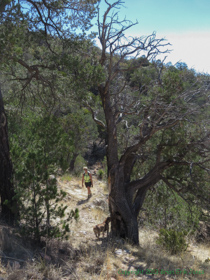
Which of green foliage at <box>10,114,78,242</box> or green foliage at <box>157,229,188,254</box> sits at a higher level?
green foliage at <box>10,114,78,242</box>

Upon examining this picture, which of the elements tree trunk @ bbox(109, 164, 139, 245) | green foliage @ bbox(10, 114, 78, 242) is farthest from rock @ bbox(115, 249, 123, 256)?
green foliage @ bbox(10, 114, 78, 242)

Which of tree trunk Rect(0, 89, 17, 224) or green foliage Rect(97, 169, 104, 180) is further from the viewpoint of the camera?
green foliage Rect(97, 169, 104, 180)

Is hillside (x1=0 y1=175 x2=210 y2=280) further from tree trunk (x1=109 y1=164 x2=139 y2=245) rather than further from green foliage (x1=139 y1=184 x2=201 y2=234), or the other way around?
green foliage (x1=139 y1=184 x2=201 y2=234)

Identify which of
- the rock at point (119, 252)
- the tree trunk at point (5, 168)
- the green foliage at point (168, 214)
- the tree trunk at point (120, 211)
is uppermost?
the tree trunk at point (5, 168)

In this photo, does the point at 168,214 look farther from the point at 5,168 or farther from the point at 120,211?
the point at 5,168

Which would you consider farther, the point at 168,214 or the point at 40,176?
the point at 168,214

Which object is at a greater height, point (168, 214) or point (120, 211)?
point (120, 211)

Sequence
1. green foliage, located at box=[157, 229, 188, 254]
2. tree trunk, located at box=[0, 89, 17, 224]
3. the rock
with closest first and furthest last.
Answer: tree trunk, located at box=[0, 89, 17, 224], the rock, green foliage, located at box=[157, 229, 188, 254]

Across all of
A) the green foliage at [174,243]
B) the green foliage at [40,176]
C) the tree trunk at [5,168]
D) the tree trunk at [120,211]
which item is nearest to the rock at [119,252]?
the tree trunk at [120,211]

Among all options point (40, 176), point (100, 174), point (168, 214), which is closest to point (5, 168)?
point (40, 176)

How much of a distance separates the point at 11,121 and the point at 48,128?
342cm

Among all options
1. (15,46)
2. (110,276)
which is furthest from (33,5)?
(110,276)

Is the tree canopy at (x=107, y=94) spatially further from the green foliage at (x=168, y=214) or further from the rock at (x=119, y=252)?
the green foliage at (x=168, y=214)

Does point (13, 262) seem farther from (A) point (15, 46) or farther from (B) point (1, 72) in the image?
(B) point (1, 72)
